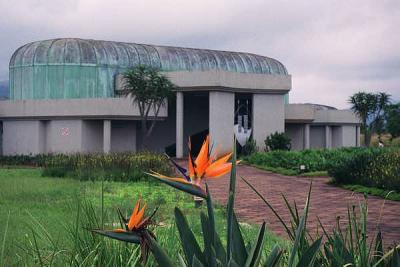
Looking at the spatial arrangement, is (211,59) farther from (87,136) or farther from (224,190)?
(224,190)

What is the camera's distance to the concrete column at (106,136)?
3538 centimetres

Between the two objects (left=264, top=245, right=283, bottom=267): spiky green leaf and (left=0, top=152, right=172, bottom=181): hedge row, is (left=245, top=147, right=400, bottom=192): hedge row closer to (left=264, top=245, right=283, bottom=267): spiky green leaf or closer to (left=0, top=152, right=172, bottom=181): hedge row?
(left=0, top=152, right=172, bottom=181): hedge row

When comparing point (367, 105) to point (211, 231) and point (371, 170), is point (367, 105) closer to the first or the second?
point (371, 170)

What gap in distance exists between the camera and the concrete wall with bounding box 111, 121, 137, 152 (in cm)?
3769

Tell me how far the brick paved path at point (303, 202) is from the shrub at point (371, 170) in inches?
25.6

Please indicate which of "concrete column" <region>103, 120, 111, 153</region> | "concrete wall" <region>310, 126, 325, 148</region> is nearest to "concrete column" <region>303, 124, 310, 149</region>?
→ "concrete wall" <region>310, 126, 325, 148</region>

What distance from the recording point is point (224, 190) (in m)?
17.5

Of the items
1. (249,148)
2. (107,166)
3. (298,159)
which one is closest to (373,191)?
(107,166)

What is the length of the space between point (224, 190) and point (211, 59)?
28.1 metres

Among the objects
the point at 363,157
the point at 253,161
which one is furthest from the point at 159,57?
the point at 363,157

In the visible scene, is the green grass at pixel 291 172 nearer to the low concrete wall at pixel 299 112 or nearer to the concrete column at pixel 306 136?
the low concrete wall at pixel 299 112

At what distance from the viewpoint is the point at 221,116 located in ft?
115

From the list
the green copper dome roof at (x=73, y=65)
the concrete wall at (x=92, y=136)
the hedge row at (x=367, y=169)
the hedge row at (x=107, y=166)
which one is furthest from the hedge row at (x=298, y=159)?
the green copper dome roof at (x=73, y=65)

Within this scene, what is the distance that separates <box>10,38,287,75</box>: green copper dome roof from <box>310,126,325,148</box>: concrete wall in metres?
5.94
